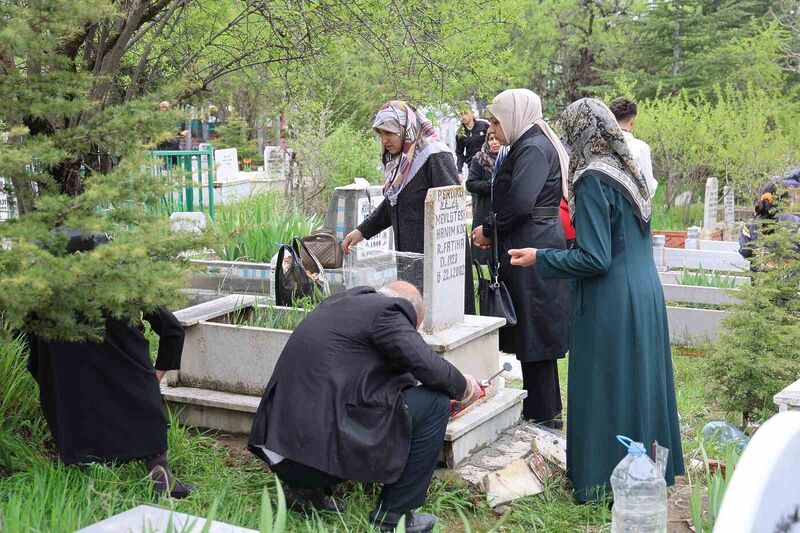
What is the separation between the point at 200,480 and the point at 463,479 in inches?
47.1

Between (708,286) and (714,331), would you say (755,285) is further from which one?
(708,286)

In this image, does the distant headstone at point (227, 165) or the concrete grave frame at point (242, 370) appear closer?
the concrete grave frame at point (242, 370)

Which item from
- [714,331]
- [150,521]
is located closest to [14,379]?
[150,521]

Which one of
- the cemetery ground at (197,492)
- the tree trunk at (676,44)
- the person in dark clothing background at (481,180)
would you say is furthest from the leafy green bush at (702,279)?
the tree trunk at (676,44)

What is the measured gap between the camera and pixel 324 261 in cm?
624

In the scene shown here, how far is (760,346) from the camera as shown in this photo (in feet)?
19.0

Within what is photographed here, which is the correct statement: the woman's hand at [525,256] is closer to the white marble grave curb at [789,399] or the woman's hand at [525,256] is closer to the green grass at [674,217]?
the white marble grave curb at [789,399]

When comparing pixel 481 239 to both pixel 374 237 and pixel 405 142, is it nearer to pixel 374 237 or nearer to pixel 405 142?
pixel 405 142

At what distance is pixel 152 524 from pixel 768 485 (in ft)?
6.60

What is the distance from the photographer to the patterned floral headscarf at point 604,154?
4258mm

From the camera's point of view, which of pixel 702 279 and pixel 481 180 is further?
pixel 702 279

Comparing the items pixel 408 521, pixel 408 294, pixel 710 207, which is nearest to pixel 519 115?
pixel 408 294

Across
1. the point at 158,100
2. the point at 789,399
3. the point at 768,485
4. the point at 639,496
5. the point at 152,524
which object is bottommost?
the point at 639,496

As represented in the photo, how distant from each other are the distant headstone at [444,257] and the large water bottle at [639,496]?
1484 millimetres
